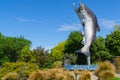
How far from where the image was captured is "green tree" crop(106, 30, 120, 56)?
53603 millimetres

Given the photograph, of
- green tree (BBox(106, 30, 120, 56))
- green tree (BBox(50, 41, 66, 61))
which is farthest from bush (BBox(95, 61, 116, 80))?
green tree (BBox(50, 41, 66, 61))

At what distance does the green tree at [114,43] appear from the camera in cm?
5360

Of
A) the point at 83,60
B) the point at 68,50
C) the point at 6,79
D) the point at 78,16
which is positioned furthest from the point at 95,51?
the point at 6,79

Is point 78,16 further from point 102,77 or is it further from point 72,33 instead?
point 102,77

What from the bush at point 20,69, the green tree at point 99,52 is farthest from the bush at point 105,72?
the green tree at point 99,52

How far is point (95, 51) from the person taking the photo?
54.2 metres

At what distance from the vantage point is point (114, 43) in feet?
176

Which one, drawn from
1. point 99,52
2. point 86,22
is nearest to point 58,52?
point 99,52

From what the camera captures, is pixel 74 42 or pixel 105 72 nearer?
pixel 105 72

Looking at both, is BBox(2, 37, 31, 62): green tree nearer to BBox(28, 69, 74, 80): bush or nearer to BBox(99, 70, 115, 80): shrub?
BBox(28, 69, 74, 80): bush

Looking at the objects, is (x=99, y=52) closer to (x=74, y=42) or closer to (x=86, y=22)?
(x=74, y=42)

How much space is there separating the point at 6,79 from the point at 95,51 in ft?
97.6

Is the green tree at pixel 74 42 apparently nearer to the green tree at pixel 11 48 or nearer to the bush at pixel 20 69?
the green tree at pixel 11 48

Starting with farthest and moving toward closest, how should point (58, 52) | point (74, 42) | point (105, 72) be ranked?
point (58, 52) → point (74, 42) → point (105, 72)
